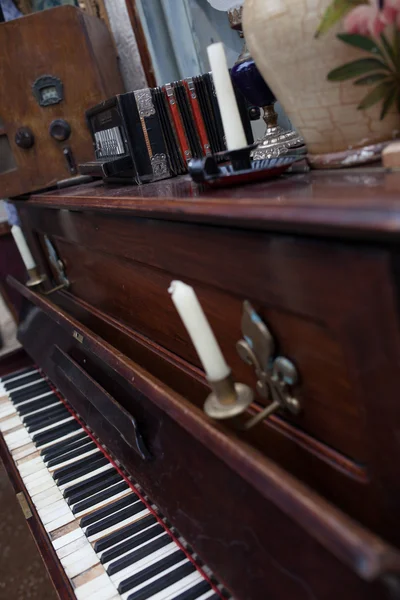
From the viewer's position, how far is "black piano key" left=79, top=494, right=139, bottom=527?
3.95 feet

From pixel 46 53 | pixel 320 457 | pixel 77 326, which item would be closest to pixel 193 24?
pixel 46 53

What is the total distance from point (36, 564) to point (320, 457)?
6.61 ft

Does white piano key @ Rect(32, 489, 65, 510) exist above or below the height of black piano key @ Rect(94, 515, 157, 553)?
below

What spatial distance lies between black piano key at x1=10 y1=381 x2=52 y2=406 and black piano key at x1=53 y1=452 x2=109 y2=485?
61 centimetres

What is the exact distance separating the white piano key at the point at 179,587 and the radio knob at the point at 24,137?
208 cm

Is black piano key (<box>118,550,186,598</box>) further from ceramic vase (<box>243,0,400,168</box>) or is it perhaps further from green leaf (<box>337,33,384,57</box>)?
green leaf (<box>337,33,384,57</box>)

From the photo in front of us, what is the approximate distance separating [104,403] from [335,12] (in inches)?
37.6

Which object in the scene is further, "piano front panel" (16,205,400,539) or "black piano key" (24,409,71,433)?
"black piano key" (24,409,71,433)

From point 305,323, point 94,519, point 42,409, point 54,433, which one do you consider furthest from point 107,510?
point 305,323

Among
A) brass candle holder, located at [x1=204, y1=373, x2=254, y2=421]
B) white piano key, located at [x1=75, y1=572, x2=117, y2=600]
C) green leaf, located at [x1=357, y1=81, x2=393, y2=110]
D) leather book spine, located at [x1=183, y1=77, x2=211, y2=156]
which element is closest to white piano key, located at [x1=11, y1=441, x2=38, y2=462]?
Result: white piano key, located at [x1=75, y1=572, x2=117, y2=600]

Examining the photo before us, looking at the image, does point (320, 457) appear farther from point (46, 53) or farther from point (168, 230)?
point (46, 53)

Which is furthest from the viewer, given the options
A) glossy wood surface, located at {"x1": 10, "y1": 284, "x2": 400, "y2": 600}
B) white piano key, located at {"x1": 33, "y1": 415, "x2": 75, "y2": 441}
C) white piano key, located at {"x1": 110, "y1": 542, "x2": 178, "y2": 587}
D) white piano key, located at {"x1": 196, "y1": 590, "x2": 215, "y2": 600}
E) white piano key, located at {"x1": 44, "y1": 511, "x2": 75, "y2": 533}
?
white piano key, located at {"x1": 33, "y1": 415, "x2": 75, "y2": 441}

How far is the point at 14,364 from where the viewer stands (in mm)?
2363

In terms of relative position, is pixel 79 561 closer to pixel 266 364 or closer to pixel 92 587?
pixel 92 587
